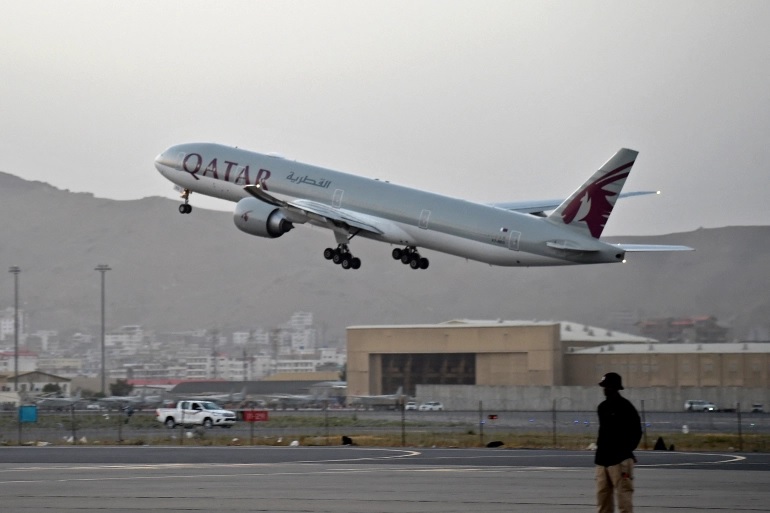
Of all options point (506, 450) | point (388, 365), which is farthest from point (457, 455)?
point (388, 365)

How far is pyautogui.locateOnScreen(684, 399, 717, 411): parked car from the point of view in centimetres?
10144

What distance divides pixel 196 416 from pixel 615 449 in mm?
62688

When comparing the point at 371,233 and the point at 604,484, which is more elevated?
the point at 371,233

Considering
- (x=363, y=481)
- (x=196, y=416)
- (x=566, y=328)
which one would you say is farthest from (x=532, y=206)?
(x=566, y=328)

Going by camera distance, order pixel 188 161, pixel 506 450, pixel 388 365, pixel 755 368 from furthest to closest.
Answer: pixel 388 365 < pixel 755 368 < pixel 188 161 < pixel 506 450

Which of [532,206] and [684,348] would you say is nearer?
[532,206]

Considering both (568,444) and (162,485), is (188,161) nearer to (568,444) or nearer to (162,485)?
(568,444)

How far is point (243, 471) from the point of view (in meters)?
41.0

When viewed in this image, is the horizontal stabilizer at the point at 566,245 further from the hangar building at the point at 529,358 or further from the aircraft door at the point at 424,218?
the hangar building at the point at 529,358

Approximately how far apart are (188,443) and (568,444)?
17.6 m

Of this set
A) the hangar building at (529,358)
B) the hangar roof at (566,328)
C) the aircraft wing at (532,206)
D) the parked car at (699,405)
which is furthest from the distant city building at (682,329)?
the aircraft wing at (532,206)

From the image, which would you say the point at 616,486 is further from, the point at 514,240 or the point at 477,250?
the point at 477,250

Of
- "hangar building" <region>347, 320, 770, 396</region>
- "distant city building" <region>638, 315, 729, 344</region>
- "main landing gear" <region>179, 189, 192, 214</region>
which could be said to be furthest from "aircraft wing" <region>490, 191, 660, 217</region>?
"distant city building" <region>638, 315, 729, 344</region>

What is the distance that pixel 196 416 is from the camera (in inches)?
3366
